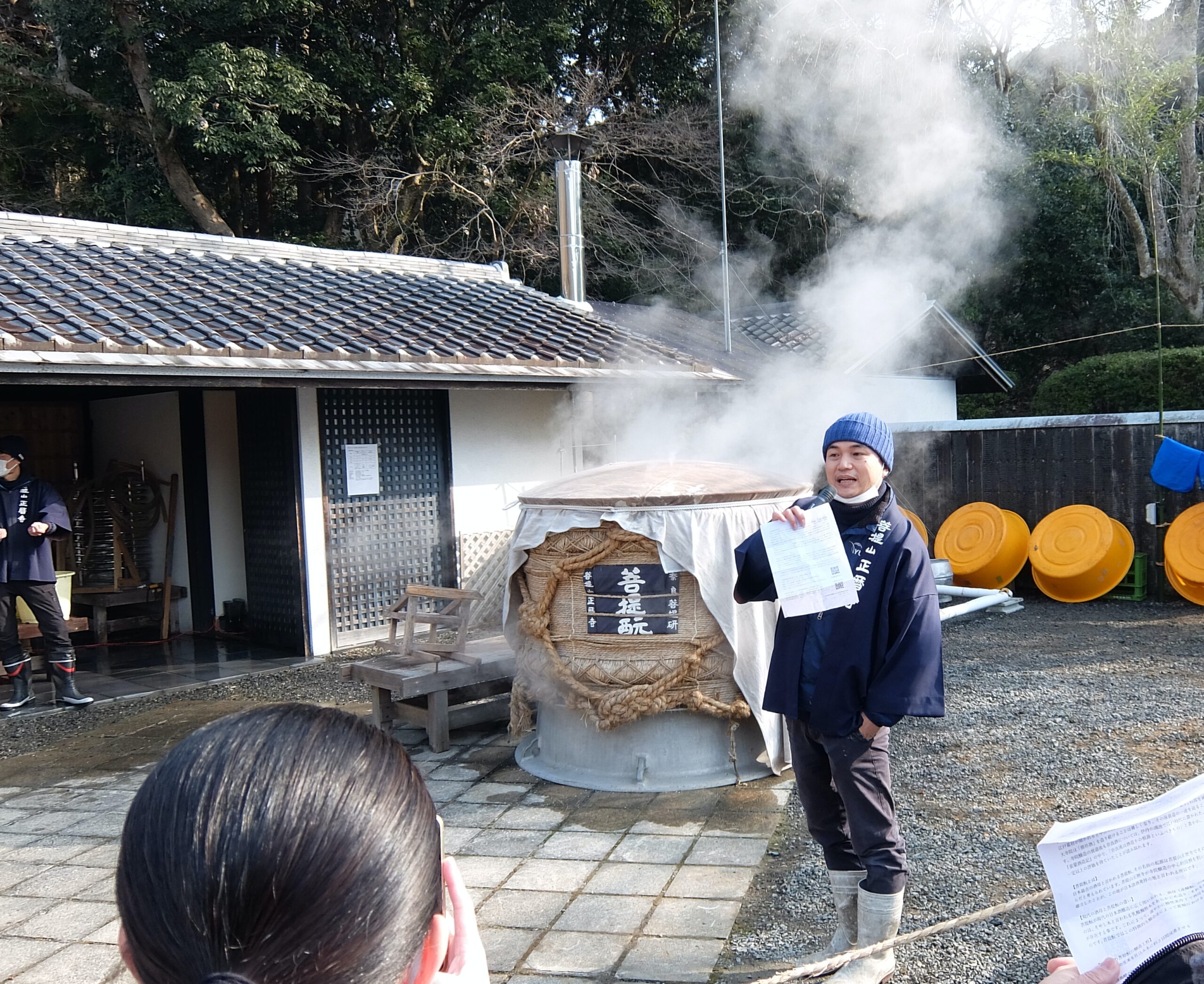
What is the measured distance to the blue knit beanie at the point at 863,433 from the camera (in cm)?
335

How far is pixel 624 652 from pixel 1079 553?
7.37 m

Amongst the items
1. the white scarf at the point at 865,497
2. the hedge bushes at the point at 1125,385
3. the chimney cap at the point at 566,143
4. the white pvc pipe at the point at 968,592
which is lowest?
the white pvc pipe at the point at 968,592

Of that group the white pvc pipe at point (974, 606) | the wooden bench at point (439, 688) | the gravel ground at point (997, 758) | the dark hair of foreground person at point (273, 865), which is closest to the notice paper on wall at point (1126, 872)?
the dark hair of foreground person at point (273, 865)

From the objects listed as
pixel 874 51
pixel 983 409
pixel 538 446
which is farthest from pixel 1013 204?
pixel 538 446

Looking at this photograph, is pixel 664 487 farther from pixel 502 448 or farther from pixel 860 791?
pixel 502 448

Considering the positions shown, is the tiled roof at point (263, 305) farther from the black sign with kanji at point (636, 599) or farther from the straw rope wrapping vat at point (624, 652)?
the black sign with kanji at point (636, 599)

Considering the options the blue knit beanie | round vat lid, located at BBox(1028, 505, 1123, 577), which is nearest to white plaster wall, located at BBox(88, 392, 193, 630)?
the blue knit beanie

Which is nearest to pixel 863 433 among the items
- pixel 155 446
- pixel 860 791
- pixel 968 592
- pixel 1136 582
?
pixel 860 791

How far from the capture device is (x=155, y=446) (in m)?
10.6

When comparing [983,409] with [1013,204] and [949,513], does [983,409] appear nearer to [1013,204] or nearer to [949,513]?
[1013,204]

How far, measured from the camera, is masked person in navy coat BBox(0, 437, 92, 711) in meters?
7.02

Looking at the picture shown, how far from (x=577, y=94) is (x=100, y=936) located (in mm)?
19237

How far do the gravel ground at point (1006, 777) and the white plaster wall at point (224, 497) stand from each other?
23.5ft

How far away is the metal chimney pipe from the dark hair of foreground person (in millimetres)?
13869
